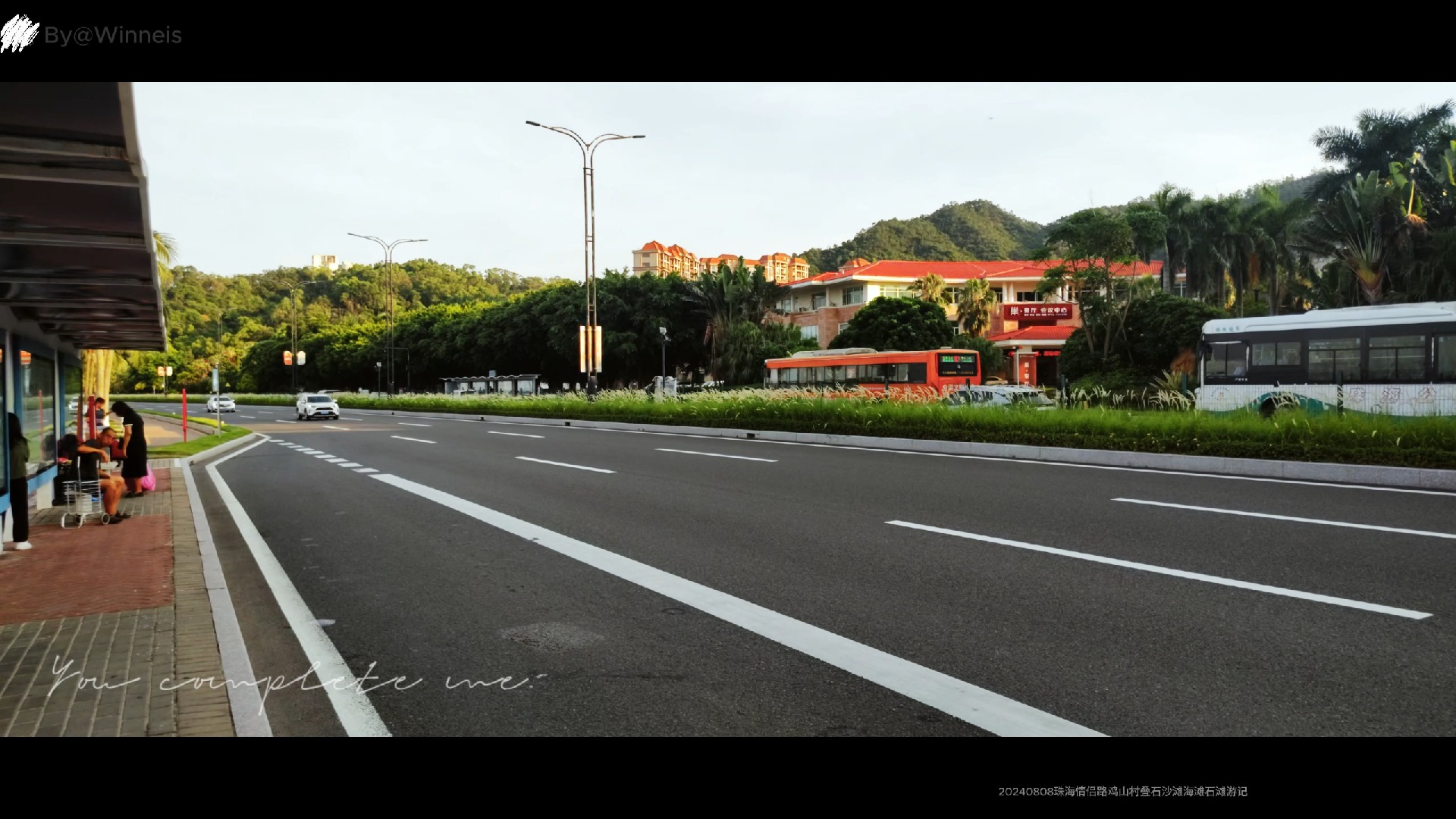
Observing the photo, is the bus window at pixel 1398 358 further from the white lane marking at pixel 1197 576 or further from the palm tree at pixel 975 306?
the palm tree at pixel 975 306

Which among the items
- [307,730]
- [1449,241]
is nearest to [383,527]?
[307,730]

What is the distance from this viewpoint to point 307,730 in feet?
13.4

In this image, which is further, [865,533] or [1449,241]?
[1449,241]

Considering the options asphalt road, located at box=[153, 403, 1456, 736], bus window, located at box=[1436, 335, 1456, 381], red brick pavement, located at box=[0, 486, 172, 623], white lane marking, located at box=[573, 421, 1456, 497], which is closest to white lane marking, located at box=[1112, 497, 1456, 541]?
asphalt road, located at box=[153, 403, 1456, 736]

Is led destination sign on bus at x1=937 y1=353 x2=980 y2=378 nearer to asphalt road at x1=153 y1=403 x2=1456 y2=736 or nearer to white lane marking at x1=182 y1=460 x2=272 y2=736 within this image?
asphalt road at x1=153 y1=403 x2=1456 y2=736

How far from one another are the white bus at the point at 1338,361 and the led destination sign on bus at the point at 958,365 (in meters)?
11.7

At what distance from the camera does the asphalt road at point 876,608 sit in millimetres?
4059

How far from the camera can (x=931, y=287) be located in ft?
212

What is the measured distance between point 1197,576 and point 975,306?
188ft

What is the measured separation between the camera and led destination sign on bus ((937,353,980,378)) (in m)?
35.0
